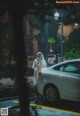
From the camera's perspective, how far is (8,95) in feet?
45.3

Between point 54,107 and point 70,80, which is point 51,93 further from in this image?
point 70,80

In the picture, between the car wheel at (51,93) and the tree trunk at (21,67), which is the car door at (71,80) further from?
the tree trunk at (21,67)

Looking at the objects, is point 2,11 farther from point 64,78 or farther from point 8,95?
point 8,95

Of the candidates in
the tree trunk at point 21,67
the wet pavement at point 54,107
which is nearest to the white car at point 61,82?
the wet pavement at point 54,107

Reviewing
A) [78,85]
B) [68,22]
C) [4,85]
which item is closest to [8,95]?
[4,85]

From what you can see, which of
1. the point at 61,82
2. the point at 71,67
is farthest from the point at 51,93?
the point at 71,67

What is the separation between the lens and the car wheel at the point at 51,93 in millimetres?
12430

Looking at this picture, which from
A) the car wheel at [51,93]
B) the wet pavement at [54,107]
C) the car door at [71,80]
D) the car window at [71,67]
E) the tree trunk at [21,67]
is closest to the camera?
the tree trunk at [21,67]

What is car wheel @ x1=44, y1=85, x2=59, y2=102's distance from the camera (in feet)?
40.8

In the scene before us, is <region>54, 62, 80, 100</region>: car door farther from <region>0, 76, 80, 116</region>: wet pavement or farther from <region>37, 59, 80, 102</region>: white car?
<region>0, 76, 80, 116</region>: wet pavement

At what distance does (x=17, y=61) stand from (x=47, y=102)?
372 inches

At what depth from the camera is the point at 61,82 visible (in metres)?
12.3

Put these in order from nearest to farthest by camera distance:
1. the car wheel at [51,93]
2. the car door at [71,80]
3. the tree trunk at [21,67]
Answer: the tree trunk at [21,67] < the car door at [71,80] < the car wheel at [51,93]

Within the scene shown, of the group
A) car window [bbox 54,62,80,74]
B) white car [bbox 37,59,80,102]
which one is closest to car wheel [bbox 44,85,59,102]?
white car [bbox 37,59,80,102]
